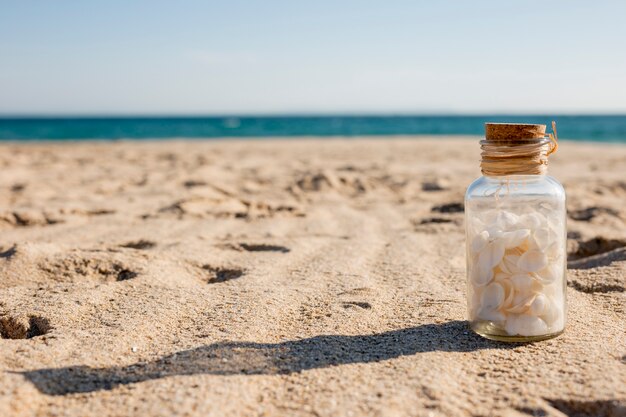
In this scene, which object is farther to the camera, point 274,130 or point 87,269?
point 274,130

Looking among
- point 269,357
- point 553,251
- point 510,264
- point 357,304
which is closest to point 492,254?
point 510,264

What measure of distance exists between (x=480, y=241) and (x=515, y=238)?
10 cm

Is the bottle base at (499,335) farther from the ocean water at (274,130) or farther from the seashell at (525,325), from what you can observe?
the ocean water at (274,130)

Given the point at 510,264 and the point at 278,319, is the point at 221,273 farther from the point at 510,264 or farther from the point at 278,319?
the point at 510,264

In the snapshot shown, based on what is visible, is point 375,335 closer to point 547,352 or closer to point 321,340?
point 321,340

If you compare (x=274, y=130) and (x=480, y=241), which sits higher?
(x=274, y=130)

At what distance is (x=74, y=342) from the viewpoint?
1712 millimetres

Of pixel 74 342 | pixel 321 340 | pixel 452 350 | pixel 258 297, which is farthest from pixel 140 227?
pixel 452 350

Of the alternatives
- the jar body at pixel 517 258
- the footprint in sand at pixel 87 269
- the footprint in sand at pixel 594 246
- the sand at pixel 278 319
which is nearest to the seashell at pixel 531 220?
the jar body at pixel 517 258

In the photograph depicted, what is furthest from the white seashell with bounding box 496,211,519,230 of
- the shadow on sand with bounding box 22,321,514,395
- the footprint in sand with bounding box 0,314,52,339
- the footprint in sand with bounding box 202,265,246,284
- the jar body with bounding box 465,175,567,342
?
the footprint in sand with bounding box 0,314,52,339

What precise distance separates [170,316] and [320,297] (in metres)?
0.53

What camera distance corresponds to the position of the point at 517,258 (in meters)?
1.66

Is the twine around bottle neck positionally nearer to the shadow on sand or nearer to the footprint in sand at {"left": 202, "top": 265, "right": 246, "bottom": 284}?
the shadow on sand

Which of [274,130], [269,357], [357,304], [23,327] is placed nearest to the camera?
[269,357]
